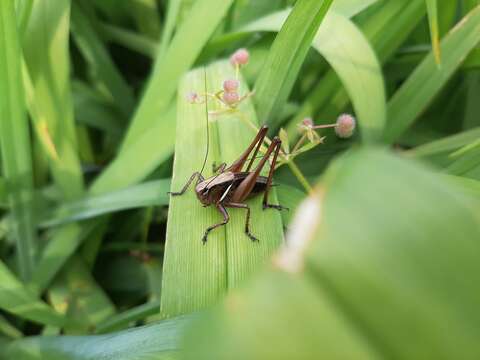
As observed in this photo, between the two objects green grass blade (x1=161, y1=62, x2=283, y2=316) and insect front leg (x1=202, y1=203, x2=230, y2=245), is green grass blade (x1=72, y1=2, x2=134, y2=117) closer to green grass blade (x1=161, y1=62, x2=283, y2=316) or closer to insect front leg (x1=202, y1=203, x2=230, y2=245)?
green grass blade (x1=161, y1=62, x2=283, y2=316)

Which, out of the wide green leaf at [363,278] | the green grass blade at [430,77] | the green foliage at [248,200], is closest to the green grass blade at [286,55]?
the green foliage at [248,200]

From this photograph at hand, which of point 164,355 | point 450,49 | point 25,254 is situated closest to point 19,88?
point 25,254

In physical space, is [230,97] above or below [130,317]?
above

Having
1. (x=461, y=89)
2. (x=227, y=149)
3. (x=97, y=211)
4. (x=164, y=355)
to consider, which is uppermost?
(x=461, y=89)

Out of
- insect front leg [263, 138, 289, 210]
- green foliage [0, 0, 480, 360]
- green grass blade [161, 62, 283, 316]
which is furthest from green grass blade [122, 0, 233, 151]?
insect front leg [263, 138, 289, 210]

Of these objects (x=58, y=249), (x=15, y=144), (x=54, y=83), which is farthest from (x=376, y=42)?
(x=58, y=249)

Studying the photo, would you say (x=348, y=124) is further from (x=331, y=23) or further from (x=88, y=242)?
(x=88, y=242)

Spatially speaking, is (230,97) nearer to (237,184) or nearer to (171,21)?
(237,184)
